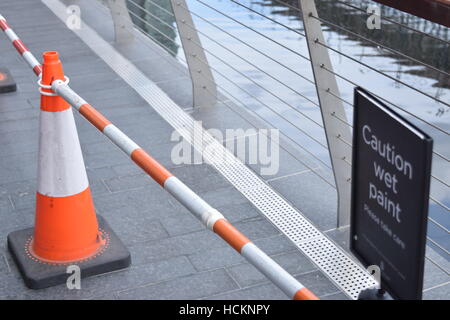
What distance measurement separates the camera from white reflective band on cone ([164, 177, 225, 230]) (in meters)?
2.05

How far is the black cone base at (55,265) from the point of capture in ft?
10.2

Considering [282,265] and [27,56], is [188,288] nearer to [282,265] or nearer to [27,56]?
[282,265]

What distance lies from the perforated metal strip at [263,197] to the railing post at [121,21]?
2.01 feet

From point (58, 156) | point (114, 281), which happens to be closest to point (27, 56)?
point (58, 156)

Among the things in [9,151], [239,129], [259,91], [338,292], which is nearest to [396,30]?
[259,91]

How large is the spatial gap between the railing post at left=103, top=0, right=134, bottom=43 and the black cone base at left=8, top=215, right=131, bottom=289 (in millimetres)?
3514

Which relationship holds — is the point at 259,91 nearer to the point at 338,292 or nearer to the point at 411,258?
the point at 338,292

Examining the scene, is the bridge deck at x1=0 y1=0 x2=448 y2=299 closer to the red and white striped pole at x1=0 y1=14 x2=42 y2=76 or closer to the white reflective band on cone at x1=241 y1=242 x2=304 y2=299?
the red and white striped pole at x1=0 y1=14 x2=42 y2=76

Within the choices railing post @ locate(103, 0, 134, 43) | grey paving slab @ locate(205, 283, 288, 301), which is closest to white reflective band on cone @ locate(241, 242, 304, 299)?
grey paving slab @ locate(205, 283, 288, 301)

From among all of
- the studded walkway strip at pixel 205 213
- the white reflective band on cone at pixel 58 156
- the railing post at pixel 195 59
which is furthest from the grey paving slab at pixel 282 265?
the railing post at pixel 195 59

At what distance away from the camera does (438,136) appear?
522cm
